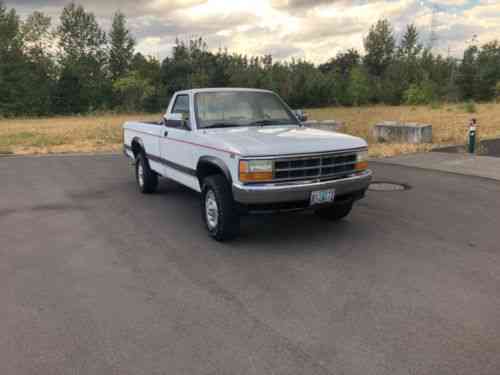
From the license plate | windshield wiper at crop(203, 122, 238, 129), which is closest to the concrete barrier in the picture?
windshield wiper at crop(203, 122, 238, 129)

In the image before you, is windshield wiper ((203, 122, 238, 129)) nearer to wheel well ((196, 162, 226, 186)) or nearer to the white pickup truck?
the white pickup truck

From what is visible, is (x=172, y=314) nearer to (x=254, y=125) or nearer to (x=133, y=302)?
(x=133, y=302)

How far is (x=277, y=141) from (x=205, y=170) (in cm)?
112

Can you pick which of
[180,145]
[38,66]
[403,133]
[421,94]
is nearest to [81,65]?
[38,66]

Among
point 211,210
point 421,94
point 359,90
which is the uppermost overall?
point 359,90

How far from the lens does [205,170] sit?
585 centimetres

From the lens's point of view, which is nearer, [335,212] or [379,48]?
[335,212]

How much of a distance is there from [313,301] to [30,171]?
9.86 meters

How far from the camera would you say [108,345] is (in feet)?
10.8

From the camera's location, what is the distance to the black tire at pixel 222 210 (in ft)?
17.5

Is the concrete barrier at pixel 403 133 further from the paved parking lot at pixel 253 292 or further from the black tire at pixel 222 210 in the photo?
the black tire at pixel 222 210

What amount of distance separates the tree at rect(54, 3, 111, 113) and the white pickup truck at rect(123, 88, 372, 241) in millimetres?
49490

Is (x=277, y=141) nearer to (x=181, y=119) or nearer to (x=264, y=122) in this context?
(x=264, y=122)

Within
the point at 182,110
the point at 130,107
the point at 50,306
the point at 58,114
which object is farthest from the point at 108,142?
the point at 58,114
